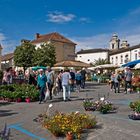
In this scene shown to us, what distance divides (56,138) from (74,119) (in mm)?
811

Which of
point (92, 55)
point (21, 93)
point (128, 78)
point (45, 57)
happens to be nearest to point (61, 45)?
point (92, 55)

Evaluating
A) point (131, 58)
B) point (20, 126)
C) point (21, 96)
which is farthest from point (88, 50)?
point (20, 126)

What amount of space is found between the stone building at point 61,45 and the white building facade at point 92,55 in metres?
17.7

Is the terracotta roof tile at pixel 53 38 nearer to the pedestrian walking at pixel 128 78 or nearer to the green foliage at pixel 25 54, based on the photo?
the green foliage at pixel 25 54

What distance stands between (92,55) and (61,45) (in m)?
24.8

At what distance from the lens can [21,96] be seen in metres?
16.2

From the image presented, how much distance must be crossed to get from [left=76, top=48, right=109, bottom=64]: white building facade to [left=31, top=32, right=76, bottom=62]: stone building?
695 inches

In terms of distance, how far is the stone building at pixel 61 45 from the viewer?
227ft

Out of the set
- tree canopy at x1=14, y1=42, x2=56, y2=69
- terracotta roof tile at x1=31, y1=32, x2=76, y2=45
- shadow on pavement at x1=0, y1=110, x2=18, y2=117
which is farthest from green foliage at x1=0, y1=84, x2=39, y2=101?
terracotta roof tile at x1=31, y1=32, x2=76, y2=45

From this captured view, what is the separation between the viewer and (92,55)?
9312 cm

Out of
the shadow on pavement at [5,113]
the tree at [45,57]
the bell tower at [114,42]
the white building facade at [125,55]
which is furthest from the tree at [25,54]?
the bell tower at [114,42]

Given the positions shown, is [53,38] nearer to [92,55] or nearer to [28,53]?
[28,53]

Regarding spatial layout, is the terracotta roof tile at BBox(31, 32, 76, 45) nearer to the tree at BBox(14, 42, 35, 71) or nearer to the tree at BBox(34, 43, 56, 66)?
the tree at BBox(14, 42, 35, 71)

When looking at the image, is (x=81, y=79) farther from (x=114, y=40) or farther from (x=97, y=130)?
(x=114, y=40)
